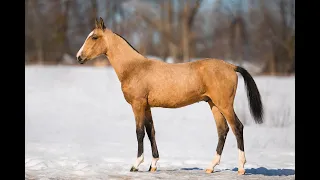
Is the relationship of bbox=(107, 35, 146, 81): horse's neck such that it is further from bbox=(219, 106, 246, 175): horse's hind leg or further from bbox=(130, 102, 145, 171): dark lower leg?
bbox=(219, 106, 246, 175): horse's hind leg

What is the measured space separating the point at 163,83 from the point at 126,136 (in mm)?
3386

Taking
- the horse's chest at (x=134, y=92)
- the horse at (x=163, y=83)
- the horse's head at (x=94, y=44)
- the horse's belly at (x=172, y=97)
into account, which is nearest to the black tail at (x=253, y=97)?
the horse at (x=163, y=83)

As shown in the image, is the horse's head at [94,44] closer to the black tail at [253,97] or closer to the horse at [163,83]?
the horse at [163,83]

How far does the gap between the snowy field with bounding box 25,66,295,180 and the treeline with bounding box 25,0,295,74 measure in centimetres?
57

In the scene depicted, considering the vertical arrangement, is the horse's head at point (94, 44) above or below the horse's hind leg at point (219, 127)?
above

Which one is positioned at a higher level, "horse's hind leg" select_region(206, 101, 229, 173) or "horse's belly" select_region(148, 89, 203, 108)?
"horse's belly" select_region(148, 89, 203, 108)

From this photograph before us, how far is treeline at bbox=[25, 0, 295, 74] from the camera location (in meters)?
8.38

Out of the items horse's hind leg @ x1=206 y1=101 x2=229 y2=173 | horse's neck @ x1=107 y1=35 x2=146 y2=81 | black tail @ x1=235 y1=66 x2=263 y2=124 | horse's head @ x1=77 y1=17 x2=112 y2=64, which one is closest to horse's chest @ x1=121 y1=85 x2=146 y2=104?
horse's neck @ x1=107 y1=35 x2=146 y2=81

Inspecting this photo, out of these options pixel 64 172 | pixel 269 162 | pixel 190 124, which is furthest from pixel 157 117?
pixel 64 172

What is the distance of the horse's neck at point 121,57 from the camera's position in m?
5.81

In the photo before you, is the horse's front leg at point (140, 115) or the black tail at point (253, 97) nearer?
the horse's front leg at point (140, 115)

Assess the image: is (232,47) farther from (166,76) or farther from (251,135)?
(166,76)

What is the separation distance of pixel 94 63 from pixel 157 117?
1.80 metres
